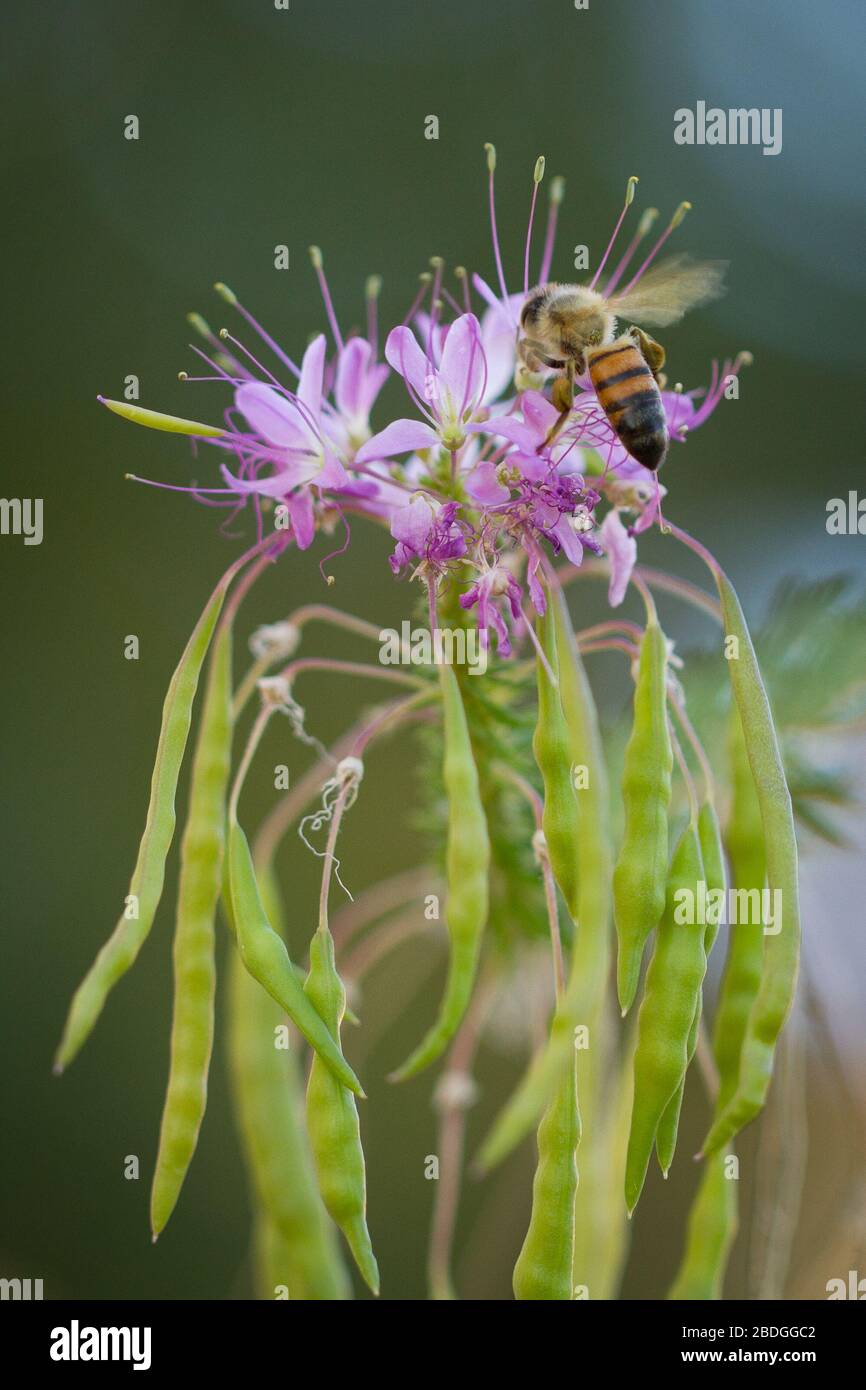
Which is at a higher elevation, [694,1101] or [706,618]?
[706,618]

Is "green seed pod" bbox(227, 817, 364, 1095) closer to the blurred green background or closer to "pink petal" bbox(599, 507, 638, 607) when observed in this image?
"pink petal" bbox(599, 507, 638, 607)

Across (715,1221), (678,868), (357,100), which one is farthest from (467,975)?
(357,100)

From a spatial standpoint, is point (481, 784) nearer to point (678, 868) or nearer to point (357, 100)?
point (678, 868)

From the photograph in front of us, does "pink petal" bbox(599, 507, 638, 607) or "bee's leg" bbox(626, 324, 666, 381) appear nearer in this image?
"pink petal" bbox(599, 507, 638, 607)

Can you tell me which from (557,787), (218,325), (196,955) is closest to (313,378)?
(557,787)

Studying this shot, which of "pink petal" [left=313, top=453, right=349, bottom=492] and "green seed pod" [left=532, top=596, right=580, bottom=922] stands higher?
"pink petal" [left=313, top=453, right=349, bottom=492]

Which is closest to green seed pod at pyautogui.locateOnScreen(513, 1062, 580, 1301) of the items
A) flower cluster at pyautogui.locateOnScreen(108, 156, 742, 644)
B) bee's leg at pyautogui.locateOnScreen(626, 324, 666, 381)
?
flower cluster at pyautogui.locateOnScreen(108, 156, 742, 644)

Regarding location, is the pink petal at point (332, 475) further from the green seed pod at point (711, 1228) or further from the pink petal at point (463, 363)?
the green seed pod at point (711, 1228)
